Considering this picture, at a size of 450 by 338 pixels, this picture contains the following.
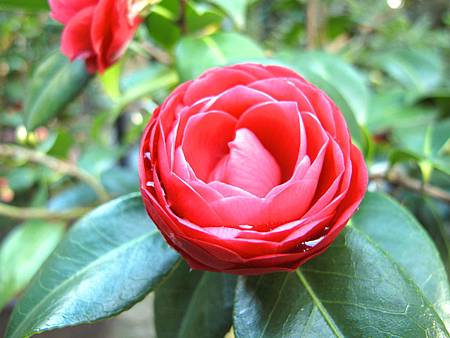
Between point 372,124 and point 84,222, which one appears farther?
point 372,124

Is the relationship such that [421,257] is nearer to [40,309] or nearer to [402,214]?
[402,214]

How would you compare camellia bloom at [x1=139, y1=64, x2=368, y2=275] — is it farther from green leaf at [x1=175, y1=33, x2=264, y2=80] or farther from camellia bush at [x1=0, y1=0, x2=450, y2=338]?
green leaf at [x1=175, y1=33, x2=264, y2=80]

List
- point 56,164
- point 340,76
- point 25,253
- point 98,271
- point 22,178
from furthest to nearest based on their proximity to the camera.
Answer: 1. point 22,178
2. point 56,164
3. point 25,253
4. point 340,76
5. point 98,271

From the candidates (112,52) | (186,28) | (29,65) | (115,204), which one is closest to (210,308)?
(115,204)

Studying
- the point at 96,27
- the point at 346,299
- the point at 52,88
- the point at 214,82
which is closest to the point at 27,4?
the point at 52,88

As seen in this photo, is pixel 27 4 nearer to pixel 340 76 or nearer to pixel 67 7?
pixel 67 7

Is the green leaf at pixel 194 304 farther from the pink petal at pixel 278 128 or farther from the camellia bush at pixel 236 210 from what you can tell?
the pink petal at pixel 278 128
